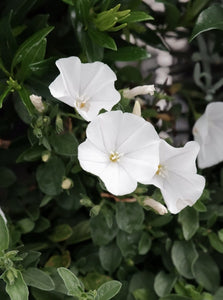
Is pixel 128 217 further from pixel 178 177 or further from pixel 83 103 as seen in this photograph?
pixel 83 103

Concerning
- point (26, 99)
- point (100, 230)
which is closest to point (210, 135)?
point (100, 230)

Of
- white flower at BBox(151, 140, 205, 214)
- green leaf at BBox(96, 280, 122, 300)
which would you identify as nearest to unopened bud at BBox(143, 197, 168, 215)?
white flower at BBox(151, 140, 205, 214)

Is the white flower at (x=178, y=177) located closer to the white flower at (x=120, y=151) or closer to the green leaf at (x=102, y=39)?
the white flower at (x=120, y=151)

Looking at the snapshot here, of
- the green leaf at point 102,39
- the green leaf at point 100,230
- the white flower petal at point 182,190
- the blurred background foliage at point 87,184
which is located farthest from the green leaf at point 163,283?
the green leaf at point 102,39

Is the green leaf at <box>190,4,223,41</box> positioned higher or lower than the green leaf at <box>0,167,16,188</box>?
higher

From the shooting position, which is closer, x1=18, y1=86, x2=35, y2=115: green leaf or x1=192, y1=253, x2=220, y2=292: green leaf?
x1=18, y1=86, x2=35, y2=115: green leaf

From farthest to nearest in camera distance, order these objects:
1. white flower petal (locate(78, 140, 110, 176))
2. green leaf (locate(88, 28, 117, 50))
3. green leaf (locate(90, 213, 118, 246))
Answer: green leaf (locate(90, 213, 118, 246))
green leaf (locate(88, 28, 117, 50))
white flower petal (locate(78, 140, 110, 176))

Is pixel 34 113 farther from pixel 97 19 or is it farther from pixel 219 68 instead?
pixel 219 68

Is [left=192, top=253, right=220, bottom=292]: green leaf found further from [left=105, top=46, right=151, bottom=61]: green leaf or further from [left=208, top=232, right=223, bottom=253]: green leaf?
[left=105, top=46, right=151, bottom=61]: green leaf
